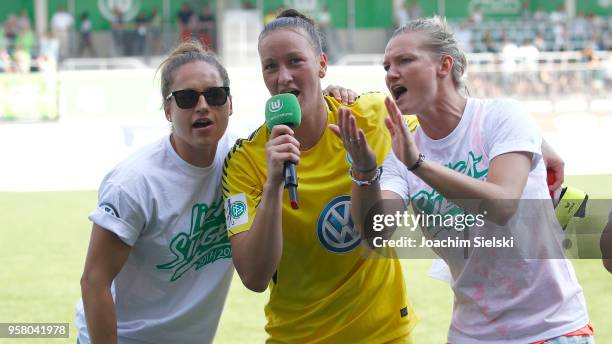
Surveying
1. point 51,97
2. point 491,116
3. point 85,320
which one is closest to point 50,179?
point 51,97

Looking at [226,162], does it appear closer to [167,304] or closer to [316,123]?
[316,123]

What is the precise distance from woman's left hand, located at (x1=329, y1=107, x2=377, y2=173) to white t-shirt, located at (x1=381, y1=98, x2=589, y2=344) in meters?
0.22

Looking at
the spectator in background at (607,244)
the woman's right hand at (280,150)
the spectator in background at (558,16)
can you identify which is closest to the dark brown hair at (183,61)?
the woman's right hand at (280,150)

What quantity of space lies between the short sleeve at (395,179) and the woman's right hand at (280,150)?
44 cm

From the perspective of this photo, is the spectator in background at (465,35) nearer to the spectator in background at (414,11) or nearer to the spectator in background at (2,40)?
the spectator in background at (414,11)

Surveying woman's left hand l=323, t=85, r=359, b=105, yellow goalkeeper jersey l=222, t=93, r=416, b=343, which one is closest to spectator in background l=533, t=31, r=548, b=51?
woman's left hand l=323, t=85, r=359, b=105

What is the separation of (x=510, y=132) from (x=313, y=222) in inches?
40.0

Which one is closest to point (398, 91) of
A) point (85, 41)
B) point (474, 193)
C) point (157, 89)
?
point (474, 193)

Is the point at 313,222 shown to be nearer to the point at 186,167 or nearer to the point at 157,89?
the point at 186,167

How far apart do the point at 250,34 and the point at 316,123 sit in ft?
101

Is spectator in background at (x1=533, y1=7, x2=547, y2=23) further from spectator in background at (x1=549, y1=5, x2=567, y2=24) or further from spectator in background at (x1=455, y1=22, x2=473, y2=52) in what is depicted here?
spectator in background at (x1=455, y1=22, x2=473, y2=52)

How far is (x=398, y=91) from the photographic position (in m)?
4.00

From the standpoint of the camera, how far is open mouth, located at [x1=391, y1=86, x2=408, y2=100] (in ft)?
13.0

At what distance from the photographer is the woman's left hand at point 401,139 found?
349 cm
